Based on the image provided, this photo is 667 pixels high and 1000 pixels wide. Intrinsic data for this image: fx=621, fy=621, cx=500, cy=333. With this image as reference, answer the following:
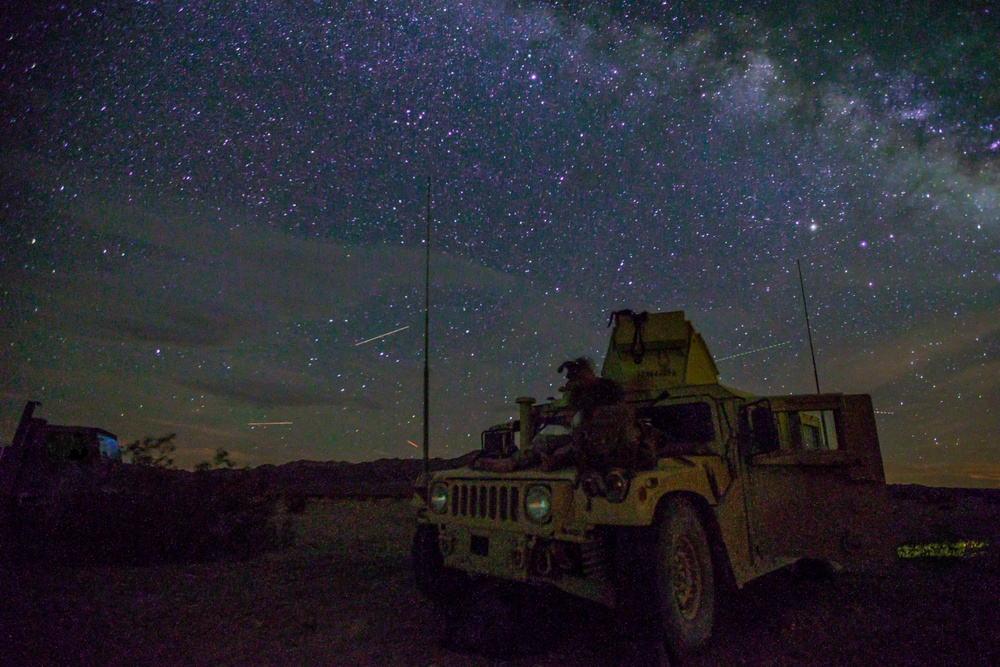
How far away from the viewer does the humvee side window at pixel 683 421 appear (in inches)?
227

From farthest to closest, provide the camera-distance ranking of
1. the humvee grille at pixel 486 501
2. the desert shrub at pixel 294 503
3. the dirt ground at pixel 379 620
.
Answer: the desert shrub at pixel 294 503 < the humvee grille at pixel 486 501 < the dirt ground at pixel 379 620

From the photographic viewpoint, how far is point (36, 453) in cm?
992

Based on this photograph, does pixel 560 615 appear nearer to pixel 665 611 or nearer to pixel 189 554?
pixel 665 611

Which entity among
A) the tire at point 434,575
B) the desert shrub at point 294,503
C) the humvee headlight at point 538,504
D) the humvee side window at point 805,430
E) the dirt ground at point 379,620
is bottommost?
the dirt ground at point 379,620

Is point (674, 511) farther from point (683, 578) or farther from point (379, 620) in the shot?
point (379, 620)

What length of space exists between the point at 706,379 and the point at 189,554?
7.91 metres

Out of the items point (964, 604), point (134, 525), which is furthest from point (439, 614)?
point (134, 525)

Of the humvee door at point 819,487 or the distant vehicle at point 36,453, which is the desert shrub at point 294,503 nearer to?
the distant vehicle at point 36,453

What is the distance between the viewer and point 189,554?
9.33 meters

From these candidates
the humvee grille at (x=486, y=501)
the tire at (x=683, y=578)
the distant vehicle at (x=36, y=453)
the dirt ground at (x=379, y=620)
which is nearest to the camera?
the tire at (x=683, y=578)

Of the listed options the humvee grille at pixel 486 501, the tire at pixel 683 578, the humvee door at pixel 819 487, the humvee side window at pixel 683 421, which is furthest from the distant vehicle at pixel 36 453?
the humvee door at pixel 819 487

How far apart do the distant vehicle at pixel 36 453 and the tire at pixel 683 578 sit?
9.67m

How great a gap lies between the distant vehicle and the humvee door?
1026cm

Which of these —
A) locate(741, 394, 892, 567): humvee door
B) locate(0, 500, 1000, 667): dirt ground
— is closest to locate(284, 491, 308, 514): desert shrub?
locate(0, 500, 1000, 667): dirt ground
